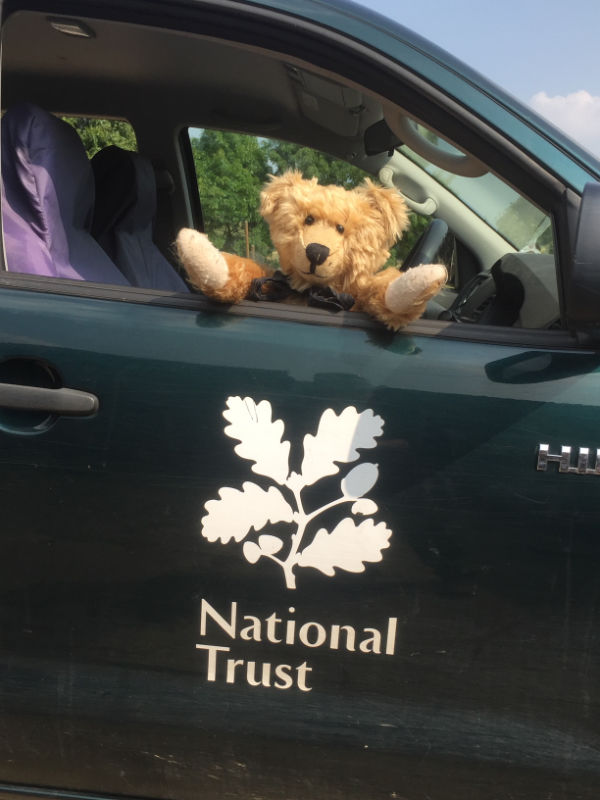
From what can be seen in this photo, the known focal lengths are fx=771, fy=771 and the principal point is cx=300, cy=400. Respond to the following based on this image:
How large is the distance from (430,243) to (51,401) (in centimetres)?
144

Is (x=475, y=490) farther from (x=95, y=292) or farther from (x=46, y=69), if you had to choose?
(x=46, y=69)

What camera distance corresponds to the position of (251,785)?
4.72 feet

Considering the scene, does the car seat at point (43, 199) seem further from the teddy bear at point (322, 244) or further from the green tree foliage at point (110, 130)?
the green tree foliage at point (110, 130)

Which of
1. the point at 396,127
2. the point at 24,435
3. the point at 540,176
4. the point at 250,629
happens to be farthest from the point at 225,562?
the point at 396,127

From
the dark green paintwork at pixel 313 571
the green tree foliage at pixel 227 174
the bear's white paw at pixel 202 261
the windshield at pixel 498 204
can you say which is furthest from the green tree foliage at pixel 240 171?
the dark green paintwork at pixel 313 571

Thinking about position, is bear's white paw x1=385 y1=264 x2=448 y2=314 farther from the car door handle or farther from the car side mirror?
the car door handle

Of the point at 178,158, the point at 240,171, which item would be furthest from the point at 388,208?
the point at 178,158

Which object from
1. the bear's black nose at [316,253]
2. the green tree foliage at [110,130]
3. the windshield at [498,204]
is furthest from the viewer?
the green tree foliage at [110,130]

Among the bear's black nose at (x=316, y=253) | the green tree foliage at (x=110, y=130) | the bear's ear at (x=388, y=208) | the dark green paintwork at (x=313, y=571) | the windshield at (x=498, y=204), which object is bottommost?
the dark green paintwork at (x=313, y=571)

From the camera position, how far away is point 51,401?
4.47ft

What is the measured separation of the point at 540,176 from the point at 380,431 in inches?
21.9

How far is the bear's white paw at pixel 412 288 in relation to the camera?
1.39 m

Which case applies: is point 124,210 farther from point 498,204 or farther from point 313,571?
point 313,571

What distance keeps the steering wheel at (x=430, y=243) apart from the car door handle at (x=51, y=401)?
1.16 meters
